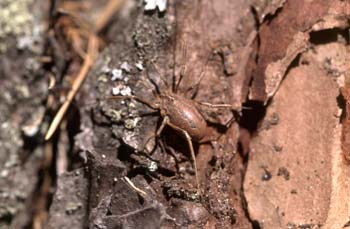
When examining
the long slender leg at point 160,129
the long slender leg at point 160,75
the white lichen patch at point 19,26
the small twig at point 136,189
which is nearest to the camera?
the small twig at point 136,189

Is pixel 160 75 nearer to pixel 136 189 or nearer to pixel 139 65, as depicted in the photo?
pixel 139 65

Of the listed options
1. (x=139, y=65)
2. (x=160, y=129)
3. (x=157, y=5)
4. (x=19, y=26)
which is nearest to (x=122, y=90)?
(x=139, y=65)

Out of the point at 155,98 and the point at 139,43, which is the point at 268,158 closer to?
the point at 155,98

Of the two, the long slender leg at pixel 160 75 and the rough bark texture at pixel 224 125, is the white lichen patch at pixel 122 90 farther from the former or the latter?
the long slender leg at pixel 160 75

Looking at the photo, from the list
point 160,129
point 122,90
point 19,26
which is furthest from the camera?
point 19,26

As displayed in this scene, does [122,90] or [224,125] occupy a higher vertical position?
[122,90]

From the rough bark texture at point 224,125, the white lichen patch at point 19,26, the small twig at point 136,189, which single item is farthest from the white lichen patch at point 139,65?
the white lichen patch at point 19,26

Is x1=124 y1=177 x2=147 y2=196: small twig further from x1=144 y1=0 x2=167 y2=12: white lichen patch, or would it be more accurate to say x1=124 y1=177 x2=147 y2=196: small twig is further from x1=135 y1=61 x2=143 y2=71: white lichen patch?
x1=144 y1=0 x2=167 y2=12: white lichen patch

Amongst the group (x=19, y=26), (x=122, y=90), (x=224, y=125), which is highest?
(x=19, y=26)

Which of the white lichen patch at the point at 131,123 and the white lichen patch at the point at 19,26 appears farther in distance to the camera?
the white lichen patch at the point at 19,26

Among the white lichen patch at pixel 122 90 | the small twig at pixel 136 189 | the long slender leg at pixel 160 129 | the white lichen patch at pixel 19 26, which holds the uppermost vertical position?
the white lichen patch at pixel 19 26

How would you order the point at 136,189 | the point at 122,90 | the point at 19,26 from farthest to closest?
the point at 19,26
the point at 122,90
the point at 136,189
